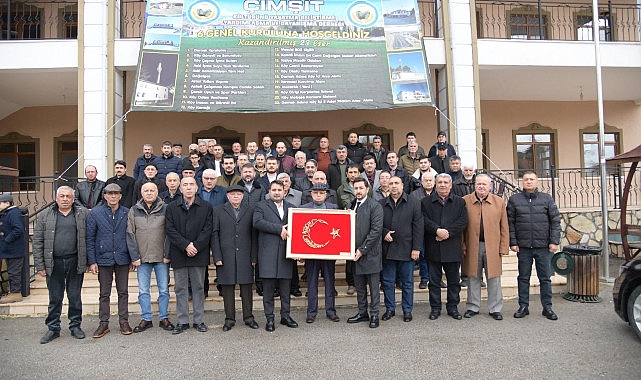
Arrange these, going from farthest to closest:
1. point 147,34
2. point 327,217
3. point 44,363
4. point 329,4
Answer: point 329,4
point 147,34
point 327,217
point 44,363

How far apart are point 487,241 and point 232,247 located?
3228 mm

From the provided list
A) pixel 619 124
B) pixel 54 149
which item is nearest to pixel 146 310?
pixel 54 149

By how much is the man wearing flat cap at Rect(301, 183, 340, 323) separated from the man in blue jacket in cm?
210

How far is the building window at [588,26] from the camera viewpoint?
13492mm

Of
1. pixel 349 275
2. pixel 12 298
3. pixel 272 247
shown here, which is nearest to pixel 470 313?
pixel 349 275

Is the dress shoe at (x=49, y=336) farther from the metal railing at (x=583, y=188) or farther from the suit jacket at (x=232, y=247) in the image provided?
the metal railing at (x=583, y=188)

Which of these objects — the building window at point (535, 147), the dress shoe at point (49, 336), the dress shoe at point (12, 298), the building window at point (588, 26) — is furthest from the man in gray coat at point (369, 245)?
the building window at point (588, 26)

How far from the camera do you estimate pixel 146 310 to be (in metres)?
5.45

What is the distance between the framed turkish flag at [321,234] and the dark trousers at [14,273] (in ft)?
13.9

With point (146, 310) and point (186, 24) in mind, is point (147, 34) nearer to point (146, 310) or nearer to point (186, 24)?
point (186, 24)

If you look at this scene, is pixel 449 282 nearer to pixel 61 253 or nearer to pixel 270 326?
pixel 270 326

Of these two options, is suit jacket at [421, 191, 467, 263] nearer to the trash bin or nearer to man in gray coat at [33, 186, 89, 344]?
the trash bin

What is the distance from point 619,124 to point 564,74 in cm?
423

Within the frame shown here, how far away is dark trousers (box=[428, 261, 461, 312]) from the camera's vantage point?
18.8 ft
